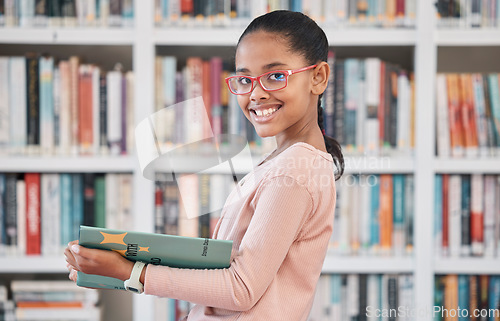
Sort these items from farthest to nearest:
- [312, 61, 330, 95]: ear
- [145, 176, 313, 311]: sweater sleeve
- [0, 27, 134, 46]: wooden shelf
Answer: [0, 27, 134, 46]: wooden shelf, [312, 61, 330, 95]: ear, [145, 176, 313, 311]: sweater sleeve

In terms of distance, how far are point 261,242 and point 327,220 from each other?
0.12 m

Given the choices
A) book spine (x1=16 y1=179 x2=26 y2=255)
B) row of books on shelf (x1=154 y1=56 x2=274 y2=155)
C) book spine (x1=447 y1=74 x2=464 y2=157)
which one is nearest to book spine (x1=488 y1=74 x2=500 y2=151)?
book spine (x1=447 y1=74 x2=464 y2=157)

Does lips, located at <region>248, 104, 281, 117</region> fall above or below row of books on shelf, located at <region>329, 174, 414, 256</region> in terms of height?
above

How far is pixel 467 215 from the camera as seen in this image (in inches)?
59.7

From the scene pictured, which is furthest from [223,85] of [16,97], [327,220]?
[327,220]

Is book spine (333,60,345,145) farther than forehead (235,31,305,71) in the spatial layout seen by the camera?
Yes

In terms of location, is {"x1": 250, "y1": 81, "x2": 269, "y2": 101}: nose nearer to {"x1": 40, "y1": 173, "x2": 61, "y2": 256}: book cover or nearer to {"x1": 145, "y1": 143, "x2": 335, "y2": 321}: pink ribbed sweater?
{"x1": 145, "y1": 143, "x2": 335, "y2": 321}: pink ribbed sweater

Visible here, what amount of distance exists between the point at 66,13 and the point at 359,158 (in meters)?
1.03

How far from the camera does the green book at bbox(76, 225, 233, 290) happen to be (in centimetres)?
66

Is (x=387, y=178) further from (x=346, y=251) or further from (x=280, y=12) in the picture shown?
(x=280, y=12)

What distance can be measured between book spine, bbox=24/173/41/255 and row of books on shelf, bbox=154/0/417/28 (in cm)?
65

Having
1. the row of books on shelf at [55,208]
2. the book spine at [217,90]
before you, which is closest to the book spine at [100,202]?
the row of books on shelf at [55,208]

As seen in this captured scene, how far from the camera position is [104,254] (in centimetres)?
66

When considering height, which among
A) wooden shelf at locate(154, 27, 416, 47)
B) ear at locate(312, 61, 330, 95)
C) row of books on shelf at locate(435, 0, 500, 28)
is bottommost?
ear at locate(312, 61, 330, 95)
